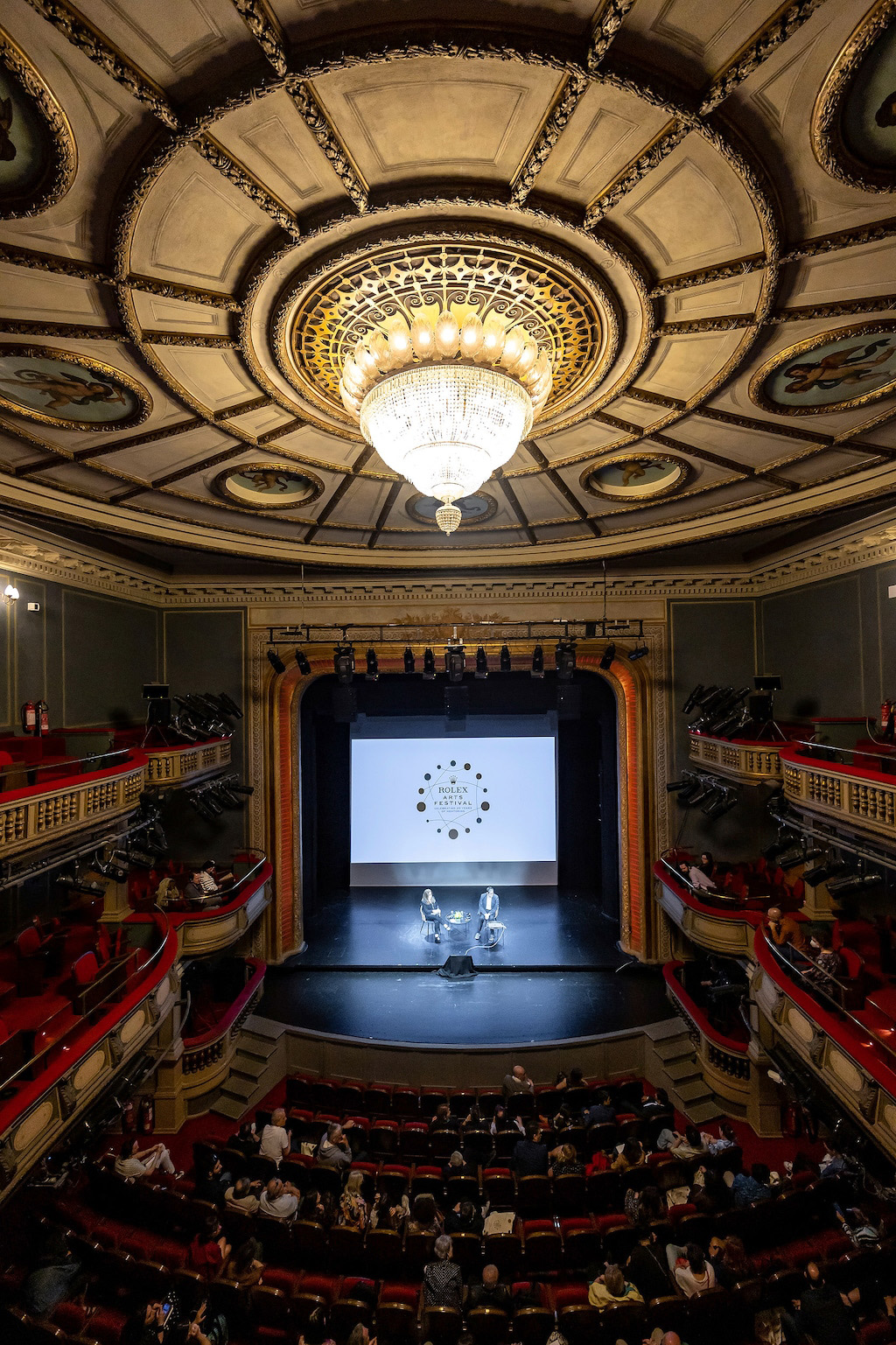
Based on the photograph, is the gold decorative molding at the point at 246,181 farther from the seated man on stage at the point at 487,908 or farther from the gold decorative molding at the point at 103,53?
the seated man on stage at the point at 487,908

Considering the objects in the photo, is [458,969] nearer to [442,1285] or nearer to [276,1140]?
[276,1140]

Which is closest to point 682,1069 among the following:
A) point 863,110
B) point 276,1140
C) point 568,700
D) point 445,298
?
point 276,1140

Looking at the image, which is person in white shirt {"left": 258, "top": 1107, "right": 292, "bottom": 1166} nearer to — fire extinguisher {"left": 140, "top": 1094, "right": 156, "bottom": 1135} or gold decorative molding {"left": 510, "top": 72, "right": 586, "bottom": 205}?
fire extinguisher {"left": 140, "top": 1094, "right": 156, "bottom": 1135}

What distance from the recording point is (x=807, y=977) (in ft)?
24.1

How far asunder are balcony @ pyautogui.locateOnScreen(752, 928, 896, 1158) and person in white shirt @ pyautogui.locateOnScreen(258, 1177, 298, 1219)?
19.4ft

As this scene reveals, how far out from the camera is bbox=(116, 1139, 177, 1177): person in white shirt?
7.43 m

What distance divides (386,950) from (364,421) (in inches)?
455

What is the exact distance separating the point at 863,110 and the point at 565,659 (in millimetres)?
9314

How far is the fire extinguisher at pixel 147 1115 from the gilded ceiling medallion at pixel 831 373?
38.3 feet

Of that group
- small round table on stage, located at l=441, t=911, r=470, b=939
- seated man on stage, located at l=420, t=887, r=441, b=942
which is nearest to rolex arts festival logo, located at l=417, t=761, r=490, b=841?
seated man on stage, located at l=420, t=887, r=441, b=942

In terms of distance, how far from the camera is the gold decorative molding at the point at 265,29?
2.39 meters

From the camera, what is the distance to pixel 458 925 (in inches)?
526

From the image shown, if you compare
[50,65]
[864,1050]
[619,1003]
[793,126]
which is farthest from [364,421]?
[619,1003]

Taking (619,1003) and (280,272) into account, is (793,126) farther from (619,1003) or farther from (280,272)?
(619,1003)
